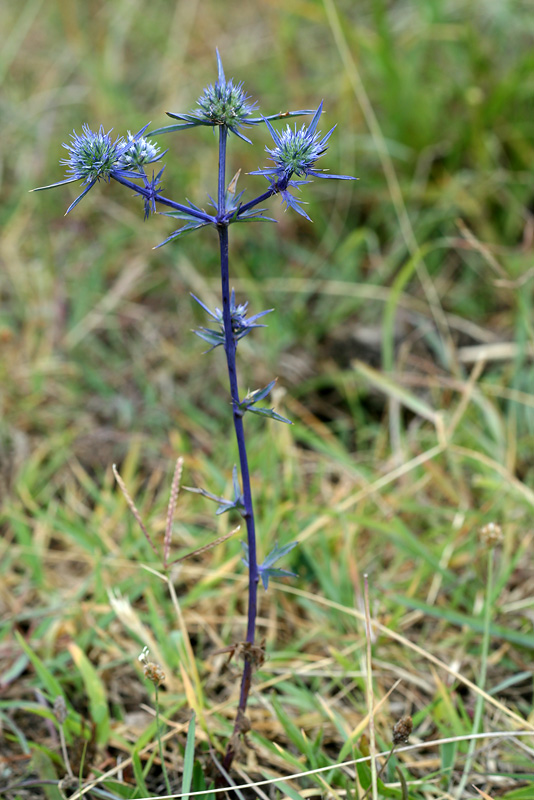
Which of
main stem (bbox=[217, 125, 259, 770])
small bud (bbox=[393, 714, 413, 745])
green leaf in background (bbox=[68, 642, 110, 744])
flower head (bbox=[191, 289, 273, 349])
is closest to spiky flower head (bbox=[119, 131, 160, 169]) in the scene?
main stem (bbox=[217, 125, 259, 770])

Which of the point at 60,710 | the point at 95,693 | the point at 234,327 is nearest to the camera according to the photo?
the point at 234,327

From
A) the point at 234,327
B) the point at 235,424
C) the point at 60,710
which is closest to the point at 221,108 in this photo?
the point at 234,327

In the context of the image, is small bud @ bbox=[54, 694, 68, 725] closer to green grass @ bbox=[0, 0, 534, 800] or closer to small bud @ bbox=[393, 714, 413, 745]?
green grass @ bbox=[0, 0, 534, 800]

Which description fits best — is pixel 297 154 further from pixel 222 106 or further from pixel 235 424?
pixel 235 424

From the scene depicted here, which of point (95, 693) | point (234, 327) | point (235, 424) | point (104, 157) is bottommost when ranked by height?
point (95, 693)

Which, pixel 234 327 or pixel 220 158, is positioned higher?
pixel 220 158

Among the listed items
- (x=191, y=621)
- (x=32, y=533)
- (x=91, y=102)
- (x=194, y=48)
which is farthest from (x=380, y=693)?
(x=194, y=48)
